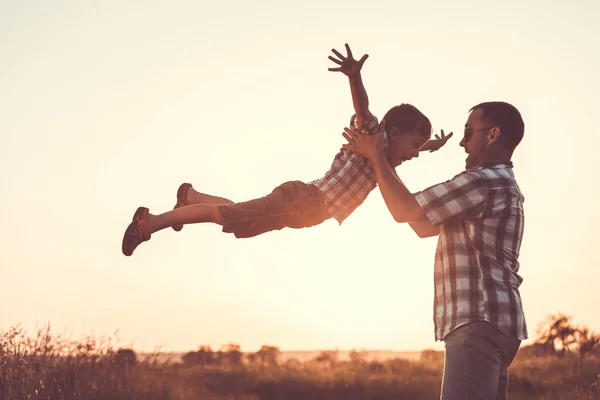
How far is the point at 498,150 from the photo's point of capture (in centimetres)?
434

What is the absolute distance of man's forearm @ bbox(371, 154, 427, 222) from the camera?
4171 mm

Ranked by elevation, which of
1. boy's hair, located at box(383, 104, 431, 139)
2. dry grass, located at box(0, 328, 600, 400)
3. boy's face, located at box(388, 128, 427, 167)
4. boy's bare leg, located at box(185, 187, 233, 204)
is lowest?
dry grass, located at box(0, 328, 600, 400)

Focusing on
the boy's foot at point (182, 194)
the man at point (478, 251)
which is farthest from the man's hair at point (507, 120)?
the boy's foot at point (182, 194)

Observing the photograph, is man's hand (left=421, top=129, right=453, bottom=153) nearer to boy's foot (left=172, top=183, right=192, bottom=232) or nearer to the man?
boy's foot (left=172, top=183, right=192, bottom=232)

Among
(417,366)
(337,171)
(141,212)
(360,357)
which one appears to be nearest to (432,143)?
(337,171)

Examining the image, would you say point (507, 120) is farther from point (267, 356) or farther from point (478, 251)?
point (267, 356)

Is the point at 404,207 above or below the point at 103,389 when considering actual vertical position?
above

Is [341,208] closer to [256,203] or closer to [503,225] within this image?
[256,203]

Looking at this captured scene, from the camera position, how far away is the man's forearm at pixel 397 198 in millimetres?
4171

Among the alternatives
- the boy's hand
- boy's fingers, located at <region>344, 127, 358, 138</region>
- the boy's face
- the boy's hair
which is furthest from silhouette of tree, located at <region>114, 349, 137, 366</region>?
boy's fingers, located at <region>344, 127, 358, 138</region>

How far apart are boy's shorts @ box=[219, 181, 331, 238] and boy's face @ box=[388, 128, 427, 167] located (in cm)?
76

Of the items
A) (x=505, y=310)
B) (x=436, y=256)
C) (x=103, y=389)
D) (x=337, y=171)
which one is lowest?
(x=103, y=389)

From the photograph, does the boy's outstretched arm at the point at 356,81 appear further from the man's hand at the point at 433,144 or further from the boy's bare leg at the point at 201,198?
the boy's bare leg at the point at 201,198

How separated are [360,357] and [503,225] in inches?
883
